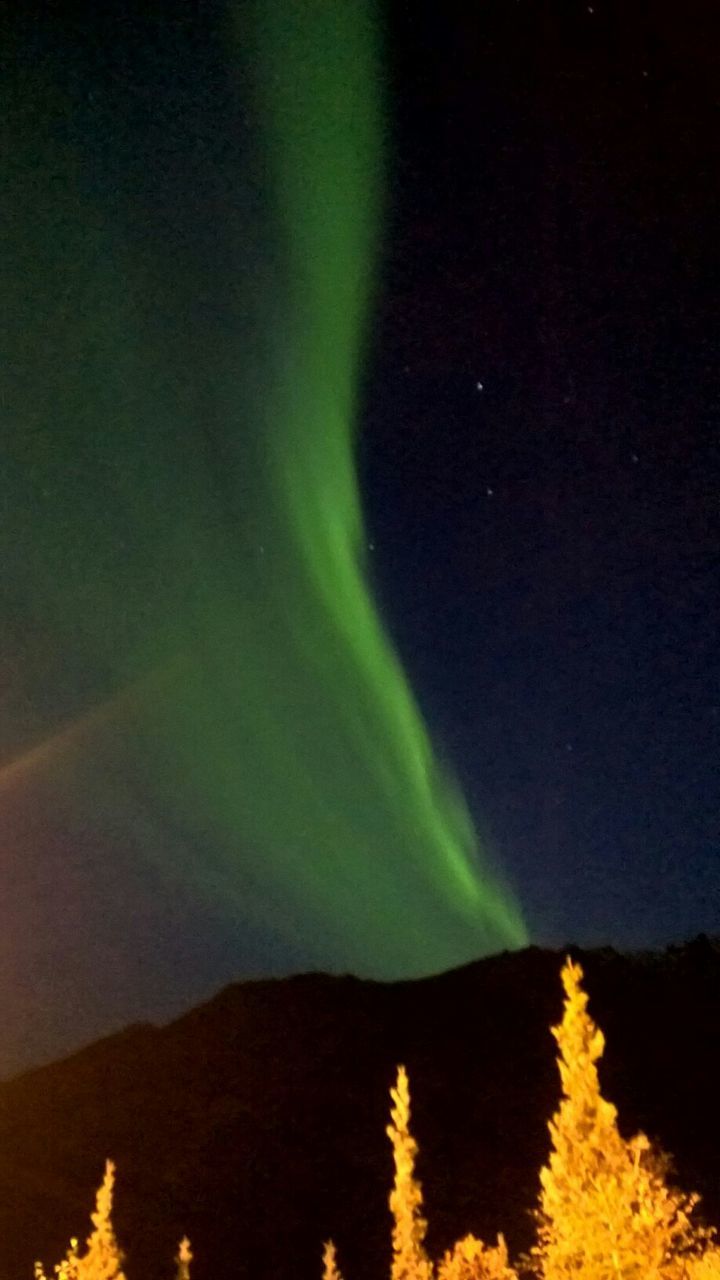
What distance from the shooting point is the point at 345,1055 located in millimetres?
20250

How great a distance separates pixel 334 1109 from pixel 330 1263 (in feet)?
12.4

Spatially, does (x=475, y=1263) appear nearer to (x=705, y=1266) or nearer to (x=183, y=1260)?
(x=705, y=1266)

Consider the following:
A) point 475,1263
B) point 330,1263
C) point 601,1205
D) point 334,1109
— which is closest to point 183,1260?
point 330,1263

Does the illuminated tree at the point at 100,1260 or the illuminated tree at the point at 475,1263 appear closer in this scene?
the illuminated tree at the point at 475,1263

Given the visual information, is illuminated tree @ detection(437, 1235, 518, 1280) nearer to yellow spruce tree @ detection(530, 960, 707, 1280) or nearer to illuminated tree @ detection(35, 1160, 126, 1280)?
yellow spruce tree @ detection(530, 960, 707, 1280)

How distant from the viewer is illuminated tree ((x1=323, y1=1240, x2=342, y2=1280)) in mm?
14920

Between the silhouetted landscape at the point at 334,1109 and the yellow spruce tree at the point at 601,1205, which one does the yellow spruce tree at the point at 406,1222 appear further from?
the silhouetted landscape at the point at 334,1109

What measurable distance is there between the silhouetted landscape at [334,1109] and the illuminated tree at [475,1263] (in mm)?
1152

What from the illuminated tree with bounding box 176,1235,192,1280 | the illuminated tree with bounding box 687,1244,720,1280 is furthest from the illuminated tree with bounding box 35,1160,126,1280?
the illuminated tree with bounding box 687,1244,720,1280

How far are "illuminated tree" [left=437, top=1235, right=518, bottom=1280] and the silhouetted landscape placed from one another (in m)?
1.15

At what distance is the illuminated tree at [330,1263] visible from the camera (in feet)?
49.0

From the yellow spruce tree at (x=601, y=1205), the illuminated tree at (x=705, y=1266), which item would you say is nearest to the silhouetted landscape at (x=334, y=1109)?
the illuminated tree at (x=705, y=1266)

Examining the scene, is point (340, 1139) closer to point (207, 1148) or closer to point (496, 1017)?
point (207, 1148)

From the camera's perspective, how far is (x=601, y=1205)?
9.73 metres
